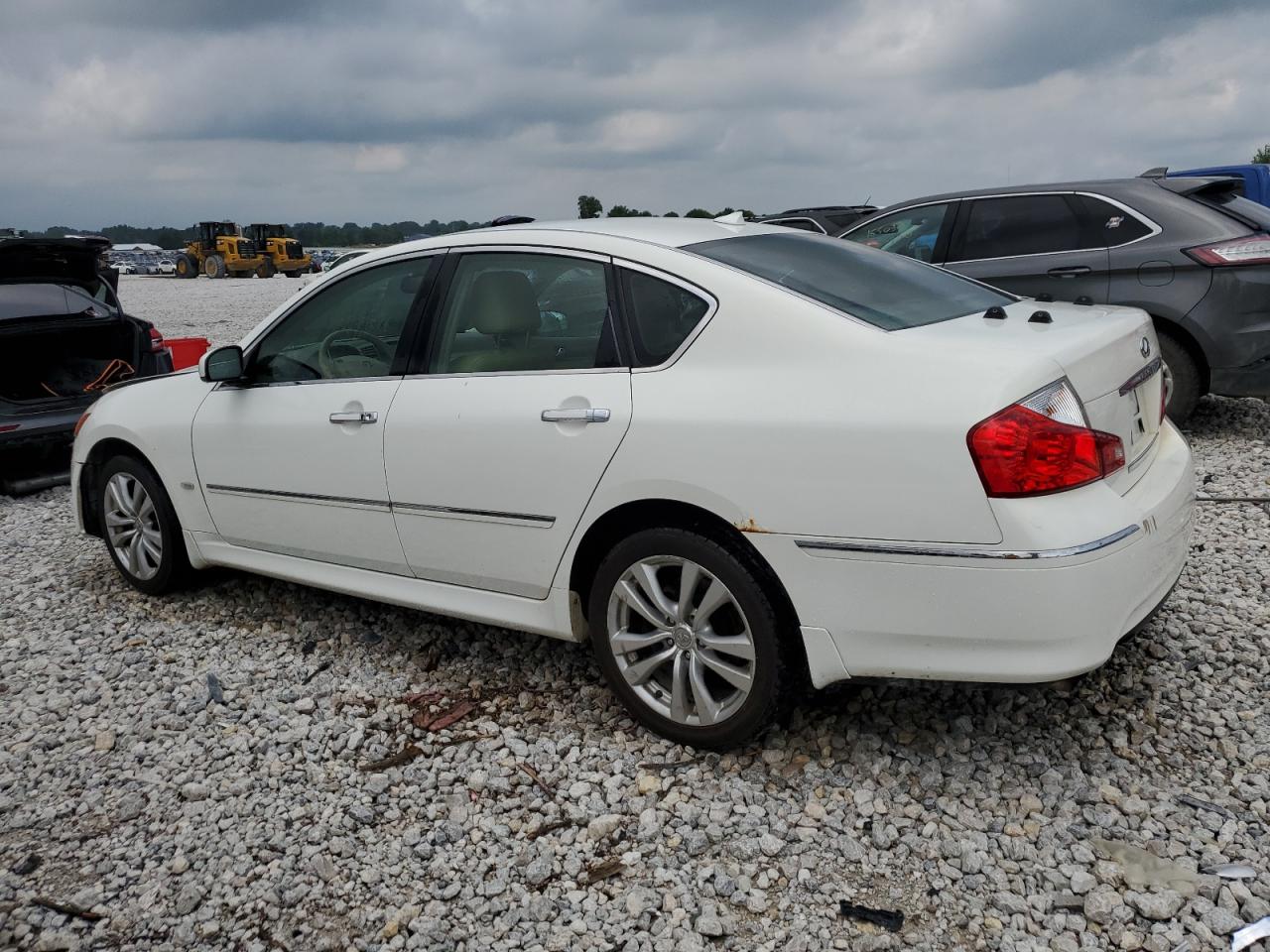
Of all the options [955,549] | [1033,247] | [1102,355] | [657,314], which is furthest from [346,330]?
[1033,247]

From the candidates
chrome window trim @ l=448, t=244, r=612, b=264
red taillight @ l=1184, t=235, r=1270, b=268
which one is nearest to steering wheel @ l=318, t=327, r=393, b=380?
chrome window trim @ l=448, t=244, r=612, b=264

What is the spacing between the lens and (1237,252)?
20.6 ft

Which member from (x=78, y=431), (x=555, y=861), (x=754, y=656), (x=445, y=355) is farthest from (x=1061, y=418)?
→ (x=78, y=431)

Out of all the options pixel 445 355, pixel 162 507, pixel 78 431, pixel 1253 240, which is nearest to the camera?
pixel 445 355

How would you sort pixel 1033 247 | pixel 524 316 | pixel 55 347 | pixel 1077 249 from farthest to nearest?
pixel 55 347
pixel 1033 247
pixel 1077 249
pixel 524 316

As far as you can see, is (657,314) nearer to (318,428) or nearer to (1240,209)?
(318,428)

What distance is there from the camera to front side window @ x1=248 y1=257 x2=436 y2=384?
3869 mm

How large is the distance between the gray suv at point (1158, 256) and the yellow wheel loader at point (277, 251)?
39.8 meters

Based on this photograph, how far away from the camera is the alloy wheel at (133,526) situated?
4.87 m

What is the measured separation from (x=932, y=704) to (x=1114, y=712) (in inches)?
22.1

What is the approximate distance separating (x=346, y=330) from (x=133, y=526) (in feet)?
5.61

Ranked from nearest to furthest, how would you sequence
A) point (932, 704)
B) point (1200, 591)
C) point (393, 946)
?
point (393, 946)
point (932, 704)
point (1200, 591)

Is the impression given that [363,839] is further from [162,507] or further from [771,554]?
[162,507]

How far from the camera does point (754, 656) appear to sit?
9.70 ft
